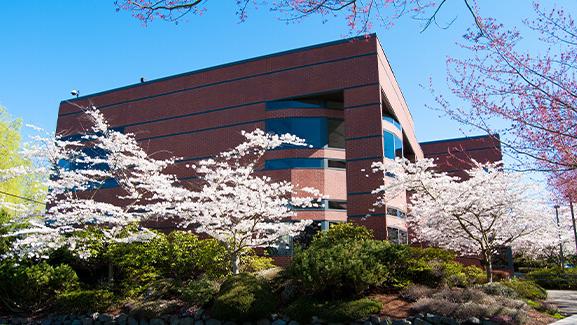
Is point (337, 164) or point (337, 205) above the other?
point (337, 164)

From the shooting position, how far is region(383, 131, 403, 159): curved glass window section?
797 inches

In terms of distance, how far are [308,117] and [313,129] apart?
610 mm

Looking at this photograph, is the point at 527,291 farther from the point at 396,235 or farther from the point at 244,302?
the point at 244,302

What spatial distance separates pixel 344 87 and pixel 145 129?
11.2 meters

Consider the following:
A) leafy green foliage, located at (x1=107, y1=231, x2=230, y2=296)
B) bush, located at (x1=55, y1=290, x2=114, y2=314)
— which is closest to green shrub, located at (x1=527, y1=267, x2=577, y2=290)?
leafy green foliage, located at (x1=107, y1=231, x2=230, y2=296)

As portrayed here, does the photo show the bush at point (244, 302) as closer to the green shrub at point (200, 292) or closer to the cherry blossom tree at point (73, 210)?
the green shrub at point (200, 292)

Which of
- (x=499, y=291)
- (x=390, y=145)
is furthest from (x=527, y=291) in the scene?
(x=390, y=145)

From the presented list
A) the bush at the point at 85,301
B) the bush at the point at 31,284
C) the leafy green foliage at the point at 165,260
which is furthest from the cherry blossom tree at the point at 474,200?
the bush at the point at 31,284

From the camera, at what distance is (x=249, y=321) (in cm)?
991

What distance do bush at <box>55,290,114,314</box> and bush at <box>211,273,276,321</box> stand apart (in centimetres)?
388

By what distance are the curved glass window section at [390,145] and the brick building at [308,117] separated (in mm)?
56

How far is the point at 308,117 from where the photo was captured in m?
20.0

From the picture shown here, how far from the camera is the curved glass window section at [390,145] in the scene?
20.2m

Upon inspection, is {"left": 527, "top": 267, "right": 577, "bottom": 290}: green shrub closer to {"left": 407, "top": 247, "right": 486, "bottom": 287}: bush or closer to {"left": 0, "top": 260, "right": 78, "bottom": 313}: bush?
{"left": 407, "top": 247, "right": 486, "bottom": 287}: bush
